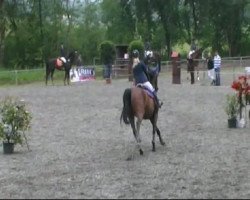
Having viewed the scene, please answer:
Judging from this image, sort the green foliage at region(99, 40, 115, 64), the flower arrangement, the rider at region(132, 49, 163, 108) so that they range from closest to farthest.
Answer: the rider at region(132, 49, 163, 108), the flower arrangement, the green foliage at region(99, 40, 115, 64)

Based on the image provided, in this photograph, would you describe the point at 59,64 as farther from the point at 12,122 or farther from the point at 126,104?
the point at 126,104

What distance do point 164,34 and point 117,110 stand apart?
143ft

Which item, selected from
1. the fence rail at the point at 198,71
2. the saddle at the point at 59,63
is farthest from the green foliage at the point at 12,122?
the fence rail at the point at 198,71

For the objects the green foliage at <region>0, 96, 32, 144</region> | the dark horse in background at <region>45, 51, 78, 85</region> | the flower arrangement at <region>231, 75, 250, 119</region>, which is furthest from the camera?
the dark horse in background at <region>45, 51, 78, 85</region>

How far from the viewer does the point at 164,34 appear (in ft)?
214

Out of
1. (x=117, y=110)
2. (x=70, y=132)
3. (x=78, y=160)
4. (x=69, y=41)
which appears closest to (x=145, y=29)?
(x=69, y=41)

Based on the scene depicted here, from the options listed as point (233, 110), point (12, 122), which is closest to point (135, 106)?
point (12, 122)

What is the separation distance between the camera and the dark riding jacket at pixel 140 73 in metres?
13.1

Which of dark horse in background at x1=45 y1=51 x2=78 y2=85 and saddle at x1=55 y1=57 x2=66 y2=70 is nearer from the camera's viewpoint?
dark horse in background at x1=45 y1=51 x2=78 y2=85

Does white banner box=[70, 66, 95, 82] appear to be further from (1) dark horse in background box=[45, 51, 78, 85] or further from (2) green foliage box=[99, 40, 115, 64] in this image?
(1) dark horse in background box=[45, 51, 78, 85]

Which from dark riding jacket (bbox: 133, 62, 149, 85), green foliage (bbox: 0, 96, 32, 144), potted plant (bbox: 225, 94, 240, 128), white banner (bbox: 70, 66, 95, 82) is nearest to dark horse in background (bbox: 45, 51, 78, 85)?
white banner (bbox: 70, 66, 95, 82)

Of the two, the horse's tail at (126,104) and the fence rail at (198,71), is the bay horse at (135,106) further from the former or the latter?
the fence rail at (198,71)

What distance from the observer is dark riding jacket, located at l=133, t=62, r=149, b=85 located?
13117 millimetres

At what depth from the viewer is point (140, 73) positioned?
43.3 feet
